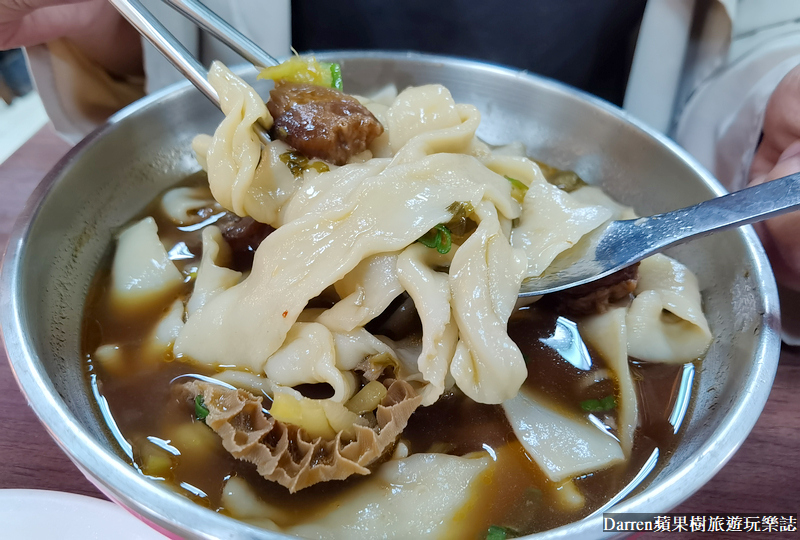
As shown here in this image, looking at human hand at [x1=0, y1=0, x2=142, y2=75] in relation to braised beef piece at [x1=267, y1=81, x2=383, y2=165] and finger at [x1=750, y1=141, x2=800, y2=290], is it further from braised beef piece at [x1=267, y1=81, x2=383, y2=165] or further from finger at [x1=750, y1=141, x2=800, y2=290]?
finger at [x1=750, y1=141, x2=800, y2=290]

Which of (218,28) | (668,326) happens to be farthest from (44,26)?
(668,326)

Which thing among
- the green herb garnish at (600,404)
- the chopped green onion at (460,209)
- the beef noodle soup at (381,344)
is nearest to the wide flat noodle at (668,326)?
the beef noodle soup at (381,344)

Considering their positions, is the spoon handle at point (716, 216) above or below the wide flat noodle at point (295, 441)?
above

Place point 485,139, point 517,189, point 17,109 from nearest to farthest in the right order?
point 517,189 < point 485,139 < point 17,109

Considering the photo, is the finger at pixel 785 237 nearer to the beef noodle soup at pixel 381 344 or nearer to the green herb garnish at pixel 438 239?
the beef noodle soup at pixel 381 344

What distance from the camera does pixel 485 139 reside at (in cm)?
222

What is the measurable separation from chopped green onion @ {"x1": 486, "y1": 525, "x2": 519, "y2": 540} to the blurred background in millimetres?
4578

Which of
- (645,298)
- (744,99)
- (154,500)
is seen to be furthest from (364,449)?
(744,99)

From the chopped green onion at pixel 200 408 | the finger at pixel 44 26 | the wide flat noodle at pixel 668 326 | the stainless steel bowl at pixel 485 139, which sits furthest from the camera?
the finger at pixel 44 26

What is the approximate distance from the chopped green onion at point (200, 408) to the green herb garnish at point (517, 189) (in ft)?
A: 3.44

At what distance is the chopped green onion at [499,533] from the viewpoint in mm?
1155

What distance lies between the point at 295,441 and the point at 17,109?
4918 millimetres

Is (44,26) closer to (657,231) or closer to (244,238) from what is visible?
(244,238)

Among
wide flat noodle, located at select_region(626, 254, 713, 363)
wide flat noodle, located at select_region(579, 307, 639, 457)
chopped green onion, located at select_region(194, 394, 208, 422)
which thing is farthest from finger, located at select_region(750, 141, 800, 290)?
chopped green onion, located at select_region(194, 394, 208, 422)
